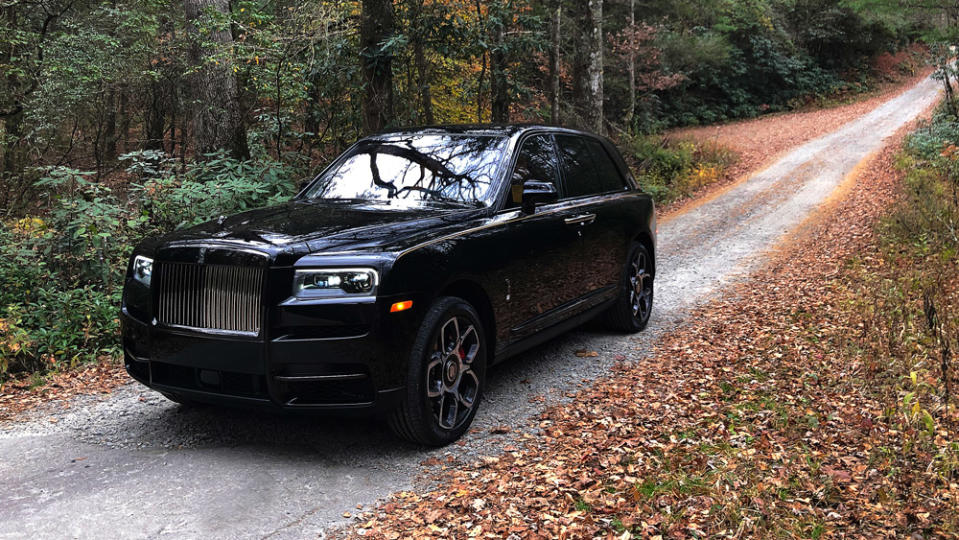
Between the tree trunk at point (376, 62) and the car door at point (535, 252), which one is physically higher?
the tree trunk at point (376, 62)

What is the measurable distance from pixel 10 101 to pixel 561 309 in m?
13.3

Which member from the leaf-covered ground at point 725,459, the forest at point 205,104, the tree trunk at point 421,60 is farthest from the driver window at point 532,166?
the tree trunk at point 421,60

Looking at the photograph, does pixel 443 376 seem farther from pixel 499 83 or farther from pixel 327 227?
pixel 499 83

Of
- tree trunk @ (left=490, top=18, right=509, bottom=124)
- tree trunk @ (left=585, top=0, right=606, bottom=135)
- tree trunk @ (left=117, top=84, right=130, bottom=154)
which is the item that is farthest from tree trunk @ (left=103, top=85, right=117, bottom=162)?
tree trunk @ (left=585, top=0, right=606, bottom=135)

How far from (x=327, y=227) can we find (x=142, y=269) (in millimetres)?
1160

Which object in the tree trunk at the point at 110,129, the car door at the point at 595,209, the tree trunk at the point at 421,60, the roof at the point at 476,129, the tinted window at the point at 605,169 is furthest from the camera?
the tree trunk at the point at 110,129

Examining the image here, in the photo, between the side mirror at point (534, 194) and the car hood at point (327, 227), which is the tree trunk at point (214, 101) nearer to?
the car hood at point (327, 227)

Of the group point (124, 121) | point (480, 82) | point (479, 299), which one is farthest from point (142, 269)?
point (124, 121)

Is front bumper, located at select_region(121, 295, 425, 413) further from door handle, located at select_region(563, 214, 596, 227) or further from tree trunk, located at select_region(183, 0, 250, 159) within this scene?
tree trunk, located at select_region(183, 0, 250, 159)

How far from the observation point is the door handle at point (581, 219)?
232 inches

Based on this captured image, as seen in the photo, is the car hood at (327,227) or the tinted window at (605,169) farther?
the tinted window at (605,169)

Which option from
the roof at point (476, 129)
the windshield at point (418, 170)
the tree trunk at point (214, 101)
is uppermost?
the tree trunk at point (214, 101)

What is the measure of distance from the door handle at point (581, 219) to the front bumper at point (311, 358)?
2097mm

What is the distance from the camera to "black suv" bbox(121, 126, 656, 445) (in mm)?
3934
